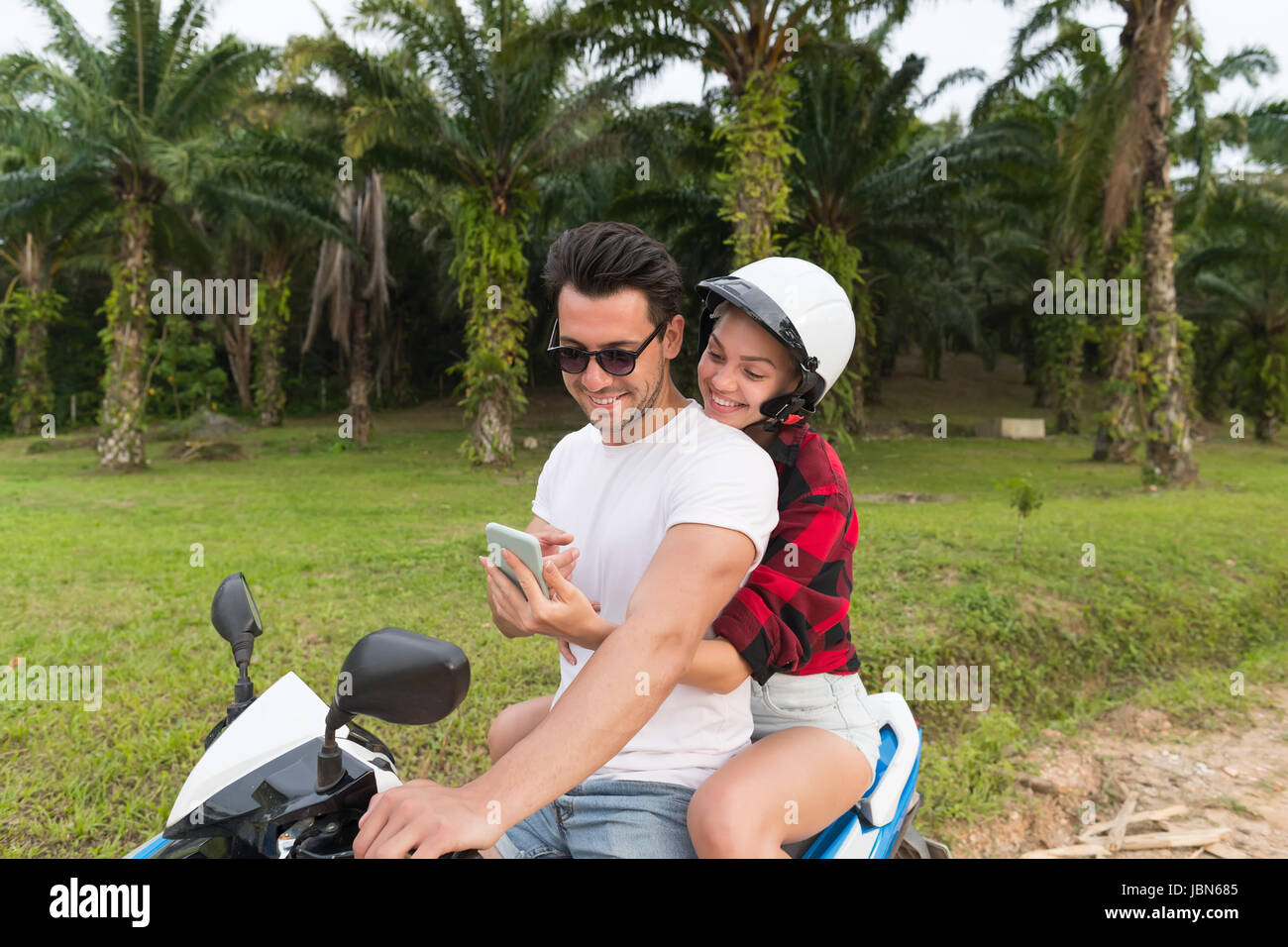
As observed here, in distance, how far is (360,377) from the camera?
19875mm

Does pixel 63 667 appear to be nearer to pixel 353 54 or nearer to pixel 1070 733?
pixel 1070 733

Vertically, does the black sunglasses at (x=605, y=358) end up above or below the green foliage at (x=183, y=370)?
below

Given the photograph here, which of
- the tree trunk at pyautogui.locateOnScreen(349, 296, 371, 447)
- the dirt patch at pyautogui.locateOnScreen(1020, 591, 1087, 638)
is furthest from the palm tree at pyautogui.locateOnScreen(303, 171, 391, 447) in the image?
the dirt patch at pyautogui.locateOnScreen(1020, 591, 1087, 638)

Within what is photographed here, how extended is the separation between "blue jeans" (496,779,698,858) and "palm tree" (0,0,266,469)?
1332cm

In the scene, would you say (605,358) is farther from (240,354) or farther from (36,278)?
(240,354)

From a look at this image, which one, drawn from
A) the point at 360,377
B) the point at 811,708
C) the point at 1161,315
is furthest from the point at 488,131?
the point at 811,708

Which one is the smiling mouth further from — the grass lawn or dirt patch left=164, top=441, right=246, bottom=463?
dirt patch left=164, top=441, right=246, bottom=463

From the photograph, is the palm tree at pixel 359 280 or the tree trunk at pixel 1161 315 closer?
the tree trunk at pixel 1161 315

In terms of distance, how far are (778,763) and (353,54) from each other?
14164 millimetres

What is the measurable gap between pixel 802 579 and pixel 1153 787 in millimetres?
3767

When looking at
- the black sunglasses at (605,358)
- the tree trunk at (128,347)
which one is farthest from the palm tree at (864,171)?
the black sunglasses at (605,358)

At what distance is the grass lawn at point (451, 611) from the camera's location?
4316 mm

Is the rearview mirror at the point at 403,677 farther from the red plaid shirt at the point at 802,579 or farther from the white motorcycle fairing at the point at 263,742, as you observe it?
the red plaid shirt at the point at 802,579

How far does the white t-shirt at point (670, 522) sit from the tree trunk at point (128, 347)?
50.2 feet
